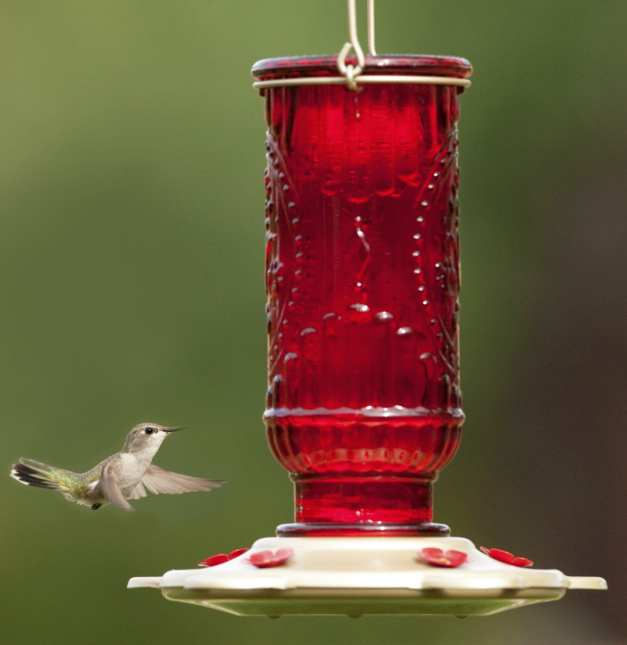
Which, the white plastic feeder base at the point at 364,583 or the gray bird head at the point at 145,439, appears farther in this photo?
the gray bird head at the point at 145,439

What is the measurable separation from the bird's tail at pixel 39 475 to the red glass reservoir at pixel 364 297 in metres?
2.34

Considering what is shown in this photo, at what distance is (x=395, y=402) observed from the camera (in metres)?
4.43

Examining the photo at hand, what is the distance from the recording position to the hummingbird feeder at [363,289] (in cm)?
442

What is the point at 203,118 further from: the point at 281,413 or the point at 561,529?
the point at 281,413

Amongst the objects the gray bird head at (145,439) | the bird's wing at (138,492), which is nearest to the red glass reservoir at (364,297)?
the gray bird head at (145,439)

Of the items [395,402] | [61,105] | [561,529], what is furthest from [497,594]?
[61,105]

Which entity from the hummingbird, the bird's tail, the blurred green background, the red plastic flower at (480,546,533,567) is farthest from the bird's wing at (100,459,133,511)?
the blurred green background

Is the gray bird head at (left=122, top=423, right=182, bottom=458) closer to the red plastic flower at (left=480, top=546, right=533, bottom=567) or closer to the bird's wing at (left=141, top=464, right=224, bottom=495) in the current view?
the bird's wing at (left=141, top=464, right=224, bottom=495)

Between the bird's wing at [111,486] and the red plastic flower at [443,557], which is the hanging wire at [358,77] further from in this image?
the bird's wing at [111,486]

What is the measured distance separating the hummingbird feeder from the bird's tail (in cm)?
232

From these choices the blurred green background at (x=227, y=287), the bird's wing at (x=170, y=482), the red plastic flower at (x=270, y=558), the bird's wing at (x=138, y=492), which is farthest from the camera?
the blurred green background at (x=227, y=287)

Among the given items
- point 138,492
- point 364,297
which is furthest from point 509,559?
point 138,492

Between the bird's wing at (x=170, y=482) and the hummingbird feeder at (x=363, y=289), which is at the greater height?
the hummingbird feeder at (x=363, y=289)

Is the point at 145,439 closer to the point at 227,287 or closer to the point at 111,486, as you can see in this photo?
the point at 111,486
